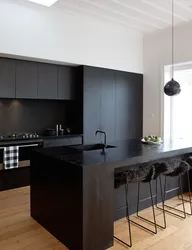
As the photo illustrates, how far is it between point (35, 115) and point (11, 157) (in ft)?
3.91

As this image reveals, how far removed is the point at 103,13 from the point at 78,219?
376cm

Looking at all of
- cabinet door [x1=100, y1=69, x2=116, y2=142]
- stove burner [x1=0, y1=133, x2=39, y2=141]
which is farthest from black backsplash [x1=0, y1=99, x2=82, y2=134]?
cabinet door [x1=100, y1=69, x2=116, y2=142]

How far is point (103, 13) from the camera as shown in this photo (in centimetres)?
442

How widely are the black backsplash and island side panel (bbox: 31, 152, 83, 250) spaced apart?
186cm

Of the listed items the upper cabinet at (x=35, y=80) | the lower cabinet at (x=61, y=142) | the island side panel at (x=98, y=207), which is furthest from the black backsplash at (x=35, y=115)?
the island side panel at (x=98, y=207)

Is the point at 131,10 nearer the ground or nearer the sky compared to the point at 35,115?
nearer the sky

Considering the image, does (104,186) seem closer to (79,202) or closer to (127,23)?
(79,202)

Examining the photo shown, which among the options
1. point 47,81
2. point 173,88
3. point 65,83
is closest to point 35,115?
point 47,81

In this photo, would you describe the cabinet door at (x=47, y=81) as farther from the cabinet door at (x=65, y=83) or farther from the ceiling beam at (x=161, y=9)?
the ceiling beam at (x=161, y=9)

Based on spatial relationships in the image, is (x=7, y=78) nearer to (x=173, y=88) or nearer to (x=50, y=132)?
(x=50, y=132)

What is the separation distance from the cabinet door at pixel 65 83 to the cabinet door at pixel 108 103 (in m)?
0.68

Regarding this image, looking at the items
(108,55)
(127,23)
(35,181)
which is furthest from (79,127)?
(127,23)

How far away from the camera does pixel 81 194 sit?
7.07 feet

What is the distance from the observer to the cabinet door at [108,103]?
505cm
